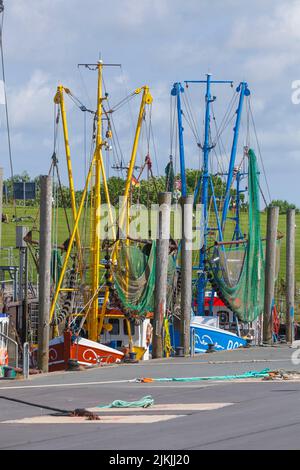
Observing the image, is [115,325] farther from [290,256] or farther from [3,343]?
[3,343]

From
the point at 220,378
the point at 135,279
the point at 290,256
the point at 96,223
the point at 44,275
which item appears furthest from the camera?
the point at 290,256

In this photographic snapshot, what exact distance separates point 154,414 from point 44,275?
10922 millimetres

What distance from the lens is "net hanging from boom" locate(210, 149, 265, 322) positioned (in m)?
40.3

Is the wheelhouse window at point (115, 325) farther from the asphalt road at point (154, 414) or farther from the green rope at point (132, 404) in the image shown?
the green rope at point (132, 404)

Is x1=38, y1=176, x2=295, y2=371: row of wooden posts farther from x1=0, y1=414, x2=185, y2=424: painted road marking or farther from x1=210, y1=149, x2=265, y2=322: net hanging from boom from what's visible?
x1=0, y1=414, x2=185, y2=424: painted road marking

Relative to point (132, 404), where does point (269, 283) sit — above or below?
above

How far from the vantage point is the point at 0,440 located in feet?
47.6

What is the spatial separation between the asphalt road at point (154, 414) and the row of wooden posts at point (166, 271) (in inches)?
95.2

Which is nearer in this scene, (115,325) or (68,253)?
(68,253)

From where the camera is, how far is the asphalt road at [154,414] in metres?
14.1

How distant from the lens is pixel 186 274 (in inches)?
1321

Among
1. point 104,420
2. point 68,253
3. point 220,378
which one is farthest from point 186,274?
point 104,420
